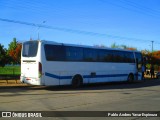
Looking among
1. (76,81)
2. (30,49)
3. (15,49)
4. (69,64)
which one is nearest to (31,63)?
(30,49)

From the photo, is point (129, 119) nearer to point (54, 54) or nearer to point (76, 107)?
point (76, 107)

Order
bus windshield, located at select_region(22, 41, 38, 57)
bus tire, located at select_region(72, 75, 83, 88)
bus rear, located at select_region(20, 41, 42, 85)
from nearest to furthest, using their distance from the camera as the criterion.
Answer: bus rear, located at select_region(20, 41, 42, 85) → bus windshield, located at select_region(22, 41, 38, 57) → bus tire, located at select_region(72, 75, 83, 88)

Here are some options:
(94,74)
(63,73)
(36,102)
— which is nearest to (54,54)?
(63,73)

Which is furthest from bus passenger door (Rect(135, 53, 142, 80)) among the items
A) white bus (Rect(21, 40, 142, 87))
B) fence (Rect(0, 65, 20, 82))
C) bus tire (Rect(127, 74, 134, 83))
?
fence (Rect(0, 65, 20, 82))

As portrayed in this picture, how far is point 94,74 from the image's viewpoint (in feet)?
81.9

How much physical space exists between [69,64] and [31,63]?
114 inches

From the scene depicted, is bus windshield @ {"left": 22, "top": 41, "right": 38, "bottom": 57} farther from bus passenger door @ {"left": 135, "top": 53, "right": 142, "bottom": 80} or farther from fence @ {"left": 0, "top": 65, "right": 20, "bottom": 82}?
bus passenger door @ {"left": 135, "top": 53, "right": 142, "bottom": 80}

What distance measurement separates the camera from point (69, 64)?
22.5 m

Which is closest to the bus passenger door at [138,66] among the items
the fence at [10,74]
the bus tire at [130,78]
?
the bus tire at [130,78]

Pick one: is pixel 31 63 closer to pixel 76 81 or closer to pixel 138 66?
pixel 76 81

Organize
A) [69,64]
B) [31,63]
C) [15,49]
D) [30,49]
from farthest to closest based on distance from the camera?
[15,49]
[69,64]
[30,49]
[31,63]

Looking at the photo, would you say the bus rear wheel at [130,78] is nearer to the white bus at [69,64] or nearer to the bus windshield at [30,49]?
the white bus at [69,64]

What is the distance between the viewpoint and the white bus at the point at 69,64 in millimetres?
20531

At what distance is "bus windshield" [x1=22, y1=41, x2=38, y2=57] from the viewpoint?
68.1 ft
